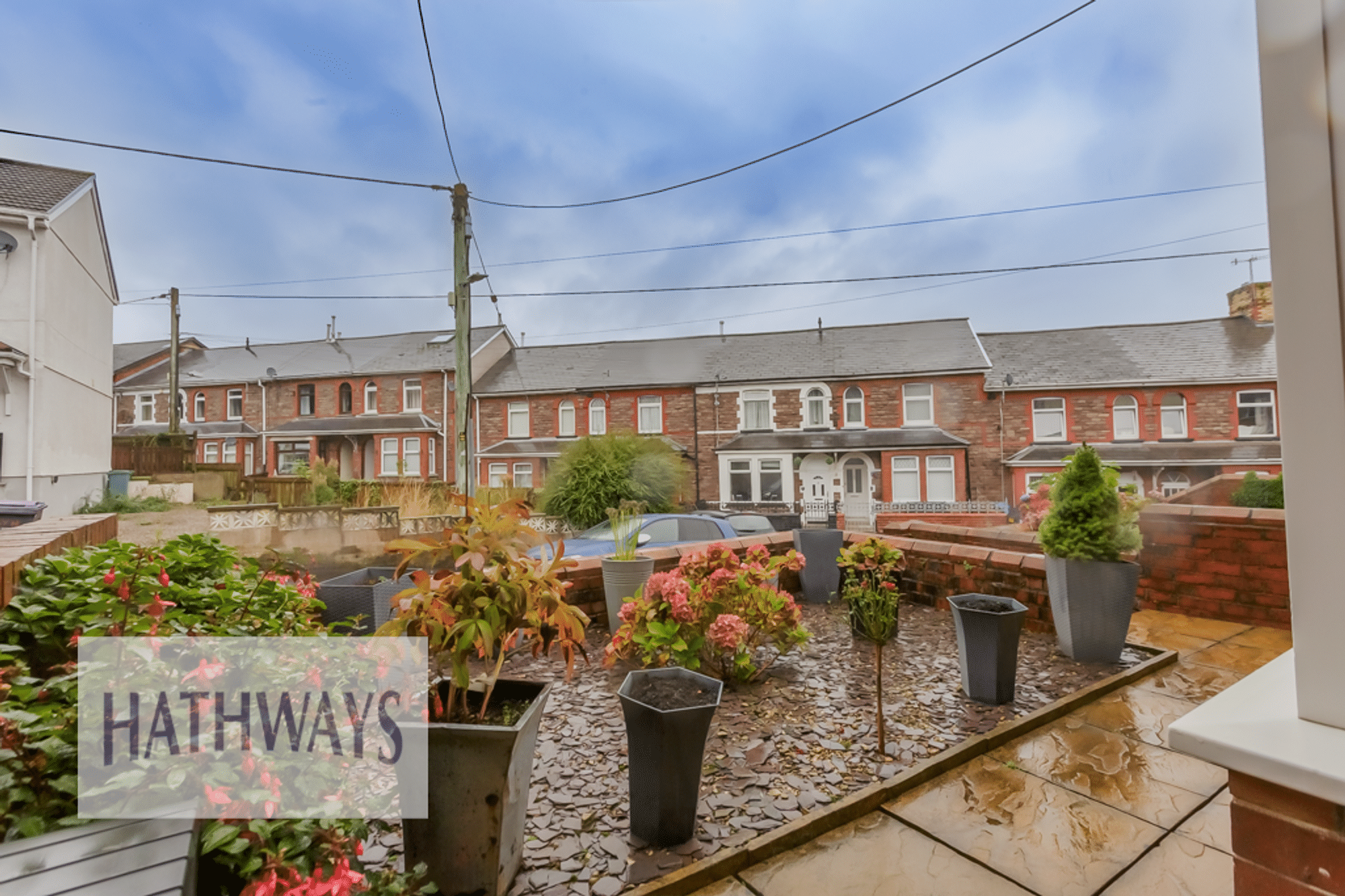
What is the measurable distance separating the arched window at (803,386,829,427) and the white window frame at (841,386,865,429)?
57 centimetres

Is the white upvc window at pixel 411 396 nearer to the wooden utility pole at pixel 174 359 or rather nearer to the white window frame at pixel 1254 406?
the wooden utility pole at pixel 174 359

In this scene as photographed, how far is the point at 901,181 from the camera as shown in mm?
15133

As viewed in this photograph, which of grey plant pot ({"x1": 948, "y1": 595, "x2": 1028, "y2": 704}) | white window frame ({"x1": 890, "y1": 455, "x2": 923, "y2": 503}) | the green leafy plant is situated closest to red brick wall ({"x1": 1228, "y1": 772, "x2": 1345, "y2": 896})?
the green leafy plant

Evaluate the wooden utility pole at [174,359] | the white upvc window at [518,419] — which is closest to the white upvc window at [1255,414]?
the white upvc window at [518,419]

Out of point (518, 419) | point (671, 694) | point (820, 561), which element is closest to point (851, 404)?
point (518, 419)

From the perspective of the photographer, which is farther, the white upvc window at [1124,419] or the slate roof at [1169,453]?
the white upvc window at [1124,419]

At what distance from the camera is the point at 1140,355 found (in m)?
16.4

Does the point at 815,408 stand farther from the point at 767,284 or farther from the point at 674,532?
the point at 674,532

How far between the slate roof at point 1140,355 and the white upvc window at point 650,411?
404 inches

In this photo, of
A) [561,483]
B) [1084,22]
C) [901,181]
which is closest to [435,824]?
[1084,22]

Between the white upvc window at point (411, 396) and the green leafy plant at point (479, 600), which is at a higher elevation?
the white upvc window at point (411, 396)

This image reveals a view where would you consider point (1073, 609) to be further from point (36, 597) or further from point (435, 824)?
point (36, 597)

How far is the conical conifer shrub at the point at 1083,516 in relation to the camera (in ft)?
9.96

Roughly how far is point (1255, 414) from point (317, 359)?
100ft
